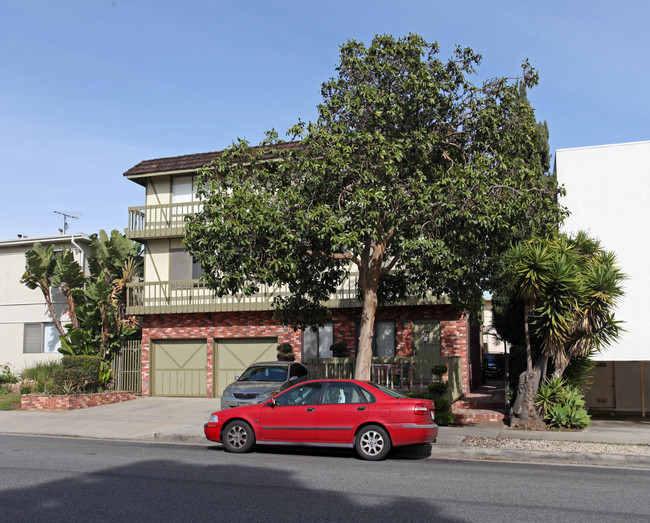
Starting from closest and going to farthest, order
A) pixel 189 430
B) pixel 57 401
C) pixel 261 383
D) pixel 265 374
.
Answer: pixel 189 430 < pixel 261 383 < pixel 265 374 < pixel 57 401

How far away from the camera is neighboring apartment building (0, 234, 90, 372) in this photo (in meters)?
28.2

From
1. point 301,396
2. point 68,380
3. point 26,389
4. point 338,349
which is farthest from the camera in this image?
point 26,389

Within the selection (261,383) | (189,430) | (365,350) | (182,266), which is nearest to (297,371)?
(261,383)

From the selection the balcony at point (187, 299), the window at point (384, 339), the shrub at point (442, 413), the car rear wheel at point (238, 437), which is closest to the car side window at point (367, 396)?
the car rear wheel at point (238, 437)

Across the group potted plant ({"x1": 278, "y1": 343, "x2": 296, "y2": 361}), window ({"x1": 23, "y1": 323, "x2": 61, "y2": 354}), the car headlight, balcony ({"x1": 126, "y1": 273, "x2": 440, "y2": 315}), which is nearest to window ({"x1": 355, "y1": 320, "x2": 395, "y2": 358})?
balcony ({"x1": 126, "y1": 273, "x2": 440, "y2": 315})

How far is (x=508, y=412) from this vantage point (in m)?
17.9

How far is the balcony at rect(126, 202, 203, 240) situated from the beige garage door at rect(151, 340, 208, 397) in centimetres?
441

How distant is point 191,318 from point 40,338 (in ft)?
24.7

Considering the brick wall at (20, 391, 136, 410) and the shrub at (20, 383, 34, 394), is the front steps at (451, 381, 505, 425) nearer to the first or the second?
the brick wall at (20, 391, 136, 410)

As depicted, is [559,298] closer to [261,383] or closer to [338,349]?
[261,383]

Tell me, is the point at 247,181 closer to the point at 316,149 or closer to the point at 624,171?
the point at 316,149

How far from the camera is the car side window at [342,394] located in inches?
484

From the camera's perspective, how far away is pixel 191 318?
26.1m

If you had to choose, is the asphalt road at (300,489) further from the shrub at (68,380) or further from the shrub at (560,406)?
the shrub at (68,380)
